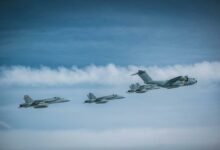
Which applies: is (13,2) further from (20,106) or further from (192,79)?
(192,79)

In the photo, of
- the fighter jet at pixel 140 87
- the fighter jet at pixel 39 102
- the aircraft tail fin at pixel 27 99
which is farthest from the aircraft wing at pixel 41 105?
the fighter jet at pixel 140 87

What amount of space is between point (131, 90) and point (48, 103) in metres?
2.39

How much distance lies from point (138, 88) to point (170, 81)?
3.14 ft

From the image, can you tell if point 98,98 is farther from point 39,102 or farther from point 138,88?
point 39,102

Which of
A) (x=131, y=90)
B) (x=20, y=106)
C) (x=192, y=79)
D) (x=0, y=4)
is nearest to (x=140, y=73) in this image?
(x=131, y=90)

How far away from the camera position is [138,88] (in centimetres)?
1337

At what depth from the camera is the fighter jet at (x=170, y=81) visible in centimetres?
1285

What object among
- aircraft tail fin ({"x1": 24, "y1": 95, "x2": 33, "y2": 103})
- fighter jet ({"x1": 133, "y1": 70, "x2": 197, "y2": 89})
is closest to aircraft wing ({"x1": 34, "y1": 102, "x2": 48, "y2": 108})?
aircraft tail fin ({"x1": 24, "y1": 95, "x2": 33, "y2": 103})

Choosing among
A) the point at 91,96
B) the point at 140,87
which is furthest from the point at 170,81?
the point at 91,96

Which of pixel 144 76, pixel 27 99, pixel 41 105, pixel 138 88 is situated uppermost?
pixel 144 76

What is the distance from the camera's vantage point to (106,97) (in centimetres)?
1366

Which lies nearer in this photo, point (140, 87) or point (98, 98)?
point (140, 87)

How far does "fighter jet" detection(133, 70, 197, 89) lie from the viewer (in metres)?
12.9

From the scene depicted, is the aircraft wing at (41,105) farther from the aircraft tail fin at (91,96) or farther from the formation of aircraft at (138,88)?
the aircraft tail fin at (91,96)
